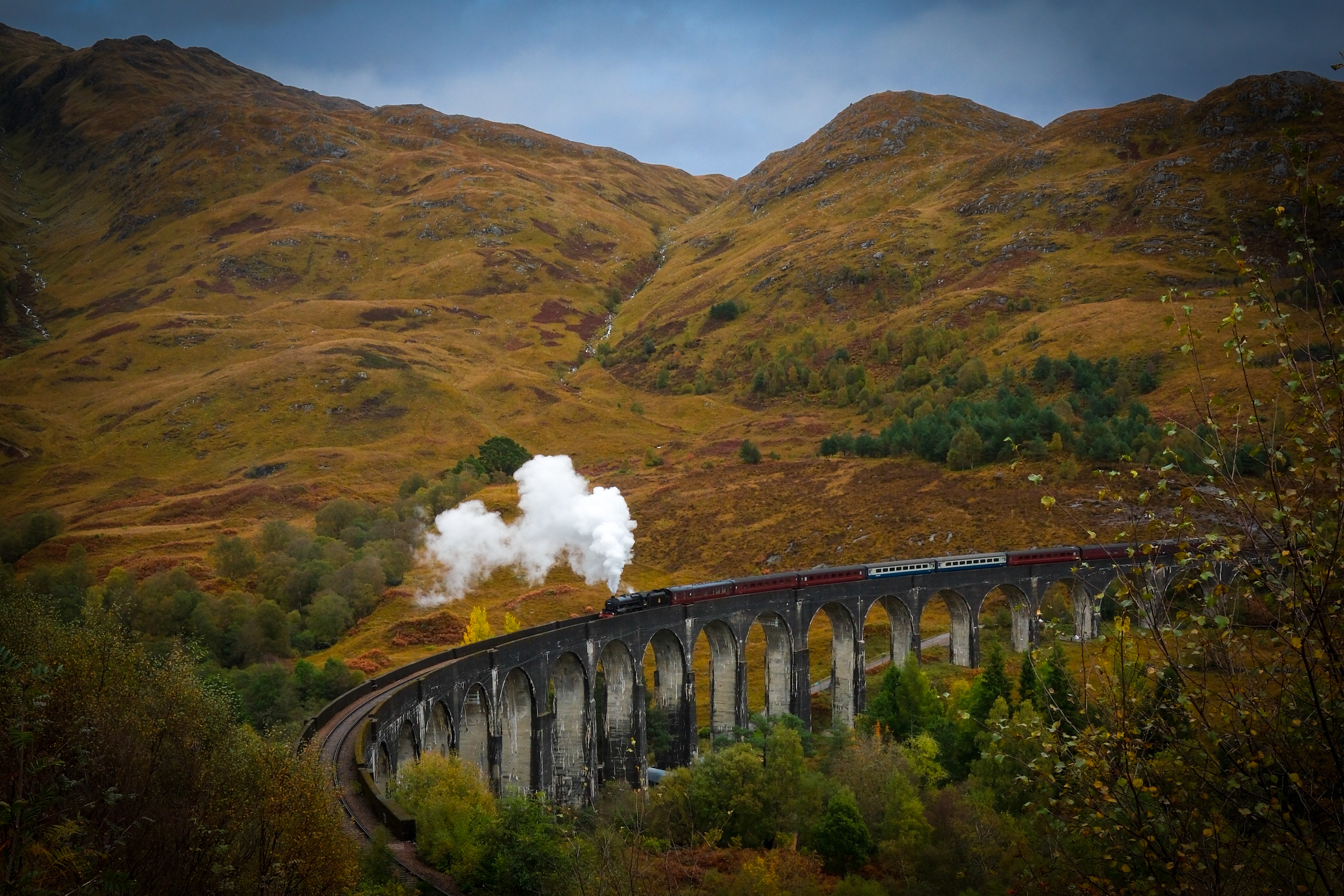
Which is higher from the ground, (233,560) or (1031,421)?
(1031,421)

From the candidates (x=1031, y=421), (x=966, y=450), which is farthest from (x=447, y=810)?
(x=1031, y=421)

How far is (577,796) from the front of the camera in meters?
52.8

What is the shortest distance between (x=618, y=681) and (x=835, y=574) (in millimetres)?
18702

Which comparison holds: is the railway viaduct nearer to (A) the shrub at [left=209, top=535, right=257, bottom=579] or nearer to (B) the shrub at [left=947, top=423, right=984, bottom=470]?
(B) the shrub at [left=947, top=423, right=984, bottom=470]

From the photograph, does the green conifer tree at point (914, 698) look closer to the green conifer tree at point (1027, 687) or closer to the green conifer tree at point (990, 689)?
the green conifer tree at point (990, 689)

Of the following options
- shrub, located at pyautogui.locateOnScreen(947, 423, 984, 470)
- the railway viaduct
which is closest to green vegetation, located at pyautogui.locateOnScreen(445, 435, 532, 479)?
shrub, located at pyautogui.locateOnScreen(947, 423, 984, 470)

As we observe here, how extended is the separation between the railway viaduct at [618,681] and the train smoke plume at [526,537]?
25313 millimetres

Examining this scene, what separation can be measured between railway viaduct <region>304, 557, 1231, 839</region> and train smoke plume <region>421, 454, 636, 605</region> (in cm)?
2531

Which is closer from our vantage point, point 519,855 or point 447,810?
point 519,855

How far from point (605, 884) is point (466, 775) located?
48.3 ft

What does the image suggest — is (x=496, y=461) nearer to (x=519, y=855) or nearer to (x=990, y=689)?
(x=990, y=689)

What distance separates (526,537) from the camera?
10219 centimetres

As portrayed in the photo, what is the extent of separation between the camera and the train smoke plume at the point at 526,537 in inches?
3733

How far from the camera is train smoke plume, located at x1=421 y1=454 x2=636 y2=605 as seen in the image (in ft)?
311
